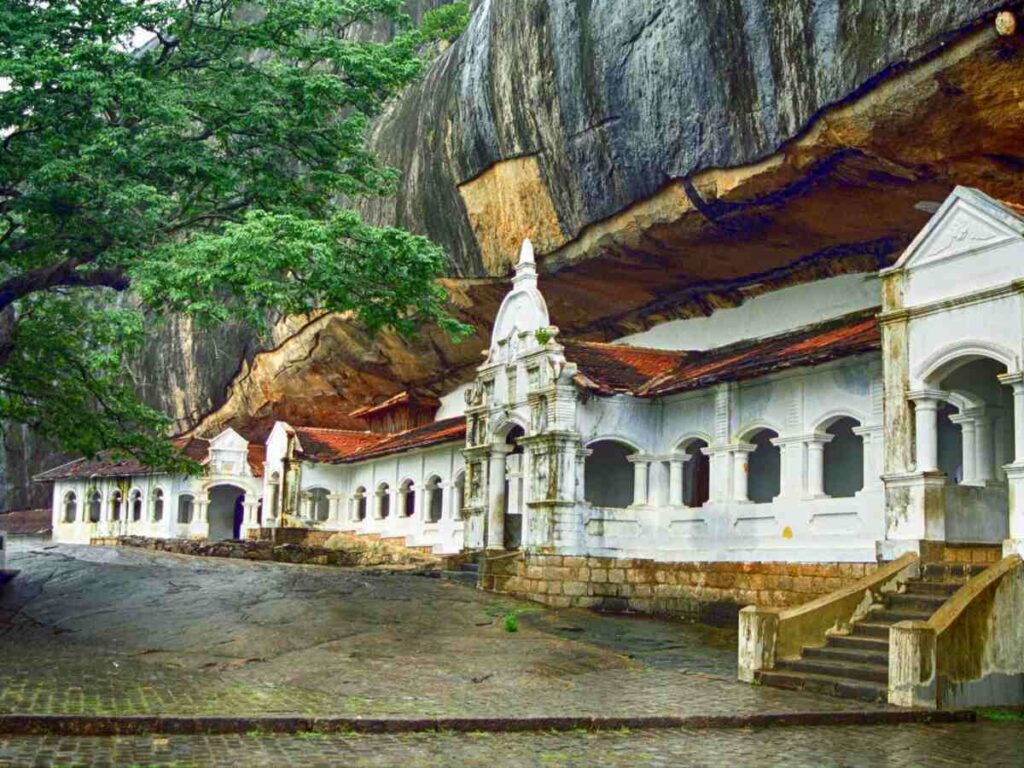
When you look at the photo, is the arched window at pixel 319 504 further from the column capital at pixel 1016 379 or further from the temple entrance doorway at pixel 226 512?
the column capital at pixel 1016 379

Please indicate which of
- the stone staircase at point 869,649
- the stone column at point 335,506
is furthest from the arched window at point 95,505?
the stone staircase at point 869,649

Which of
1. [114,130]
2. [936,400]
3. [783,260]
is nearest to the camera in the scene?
[936,400]

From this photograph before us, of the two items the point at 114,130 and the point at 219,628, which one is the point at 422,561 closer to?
the point at 219,628

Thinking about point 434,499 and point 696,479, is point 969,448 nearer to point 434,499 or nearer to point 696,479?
point 696,479

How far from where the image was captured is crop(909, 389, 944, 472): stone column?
15195 mm

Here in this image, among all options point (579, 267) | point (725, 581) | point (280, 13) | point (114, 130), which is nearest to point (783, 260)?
point (579, 267)

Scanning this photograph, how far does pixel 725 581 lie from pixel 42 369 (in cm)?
1220

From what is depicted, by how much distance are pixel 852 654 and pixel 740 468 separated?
7.70m

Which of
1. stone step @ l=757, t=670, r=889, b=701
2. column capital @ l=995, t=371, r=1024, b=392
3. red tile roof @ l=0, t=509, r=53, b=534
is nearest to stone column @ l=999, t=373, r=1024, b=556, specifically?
column capital @ l=995, t=371, r=1024, b=392

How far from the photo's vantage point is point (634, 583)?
2209 cm

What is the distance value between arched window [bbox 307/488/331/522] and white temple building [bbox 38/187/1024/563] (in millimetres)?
4903

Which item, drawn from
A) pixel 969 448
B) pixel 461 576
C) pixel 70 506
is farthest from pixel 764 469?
pixel 70 506

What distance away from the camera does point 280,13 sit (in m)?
18.4

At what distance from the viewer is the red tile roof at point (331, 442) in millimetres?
38219
